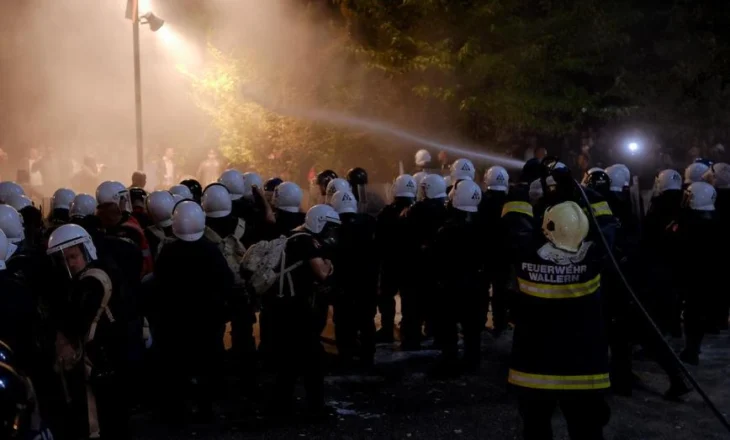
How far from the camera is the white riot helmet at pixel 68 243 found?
5.57m

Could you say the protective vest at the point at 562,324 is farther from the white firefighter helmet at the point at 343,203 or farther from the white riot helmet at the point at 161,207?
the white riot helmet at the point at 161,207

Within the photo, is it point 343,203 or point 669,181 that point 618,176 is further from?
point 343,203

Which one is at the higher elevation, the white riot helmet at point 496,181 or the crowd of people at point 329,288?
the white riot helmet at point 496,181

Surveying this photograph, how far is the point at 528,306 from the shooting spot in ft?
16.4

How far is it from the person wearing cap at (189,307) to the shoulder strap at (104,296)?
1342mm

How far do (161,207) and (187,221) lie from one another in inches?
67.8

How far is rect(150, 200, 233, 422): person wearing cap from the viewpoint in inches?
268

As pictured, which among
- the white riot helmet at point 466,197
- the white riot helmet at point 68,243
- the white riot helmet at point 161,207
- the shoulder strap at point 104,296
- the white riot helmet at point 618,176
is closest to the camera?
the shoulder strap at point 104,296

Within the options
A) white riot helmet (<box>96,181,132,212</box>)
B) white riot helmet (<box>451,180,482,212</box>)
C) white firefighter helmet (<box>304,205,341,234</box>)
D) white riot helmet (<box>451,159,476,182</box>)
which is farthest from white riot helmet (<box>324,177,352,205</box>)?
white riot helmet (<box>96,181,132,212</box>)

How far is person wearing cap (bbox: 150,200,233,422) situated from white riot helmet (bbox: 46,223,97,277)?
1.21 metres

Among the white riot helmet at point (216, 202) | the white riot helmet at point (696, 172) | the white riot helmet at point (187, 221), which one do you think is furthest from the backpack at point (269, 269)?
the white riot helmet at point (696, 172)

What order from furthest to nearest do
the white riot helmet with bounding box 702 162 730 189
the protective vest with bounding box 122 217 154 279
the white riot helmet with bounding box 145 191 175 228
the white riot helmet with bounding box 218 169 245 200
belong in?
the white riot helmet with bounding box 702 162 730 189, the white riot helmet with bounding box 218 169 245 200, the white riot helmet with bounding box 145 191 175 228, the protective vest with bounding box 122 217 154 279

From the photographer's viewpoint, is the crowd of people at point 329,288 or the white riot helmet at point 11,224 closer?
the crowd of people at point 329,288

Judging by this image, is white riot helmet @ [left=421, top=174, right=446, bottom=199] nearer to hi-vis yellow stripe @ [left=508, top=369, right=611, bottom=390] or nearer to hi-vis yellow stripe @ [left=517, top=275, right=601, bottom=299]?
hi-vis yellow stripe @ [left=517, top=275, right=601, bottom=299]
